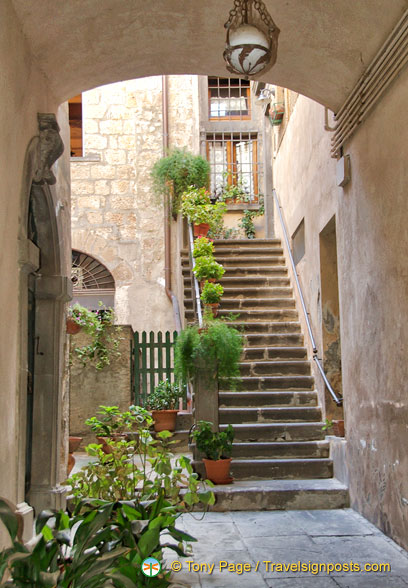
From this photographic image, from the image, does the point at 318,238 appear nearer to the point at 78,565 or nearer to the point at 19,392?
the point at 19,392

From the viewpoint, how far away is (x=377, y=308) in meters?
4.98

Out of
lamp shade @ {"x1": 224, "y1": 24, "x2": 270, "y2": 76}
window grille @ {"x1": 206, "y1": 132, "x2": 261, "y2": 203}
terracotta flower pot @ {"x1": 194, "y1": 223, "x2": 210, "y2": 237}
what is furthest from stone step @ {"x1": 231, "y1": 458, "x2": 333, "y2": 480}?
window grille @ {"x1": 206, "y1": 132, "x2": 261, "y2": 203}

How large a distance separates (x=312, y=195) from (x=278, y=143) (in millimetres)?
3439

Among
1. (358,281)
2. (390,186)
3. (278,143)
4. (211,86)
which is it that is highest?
(211,86)

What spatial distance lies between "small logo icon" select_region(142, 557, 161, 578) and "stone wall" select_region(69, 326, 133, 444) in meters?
6.30

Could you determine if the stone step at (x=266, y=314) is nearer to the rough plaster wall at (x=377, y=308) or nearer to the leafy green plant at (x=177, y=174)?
the rough plaster wall at (x=377, y=308)

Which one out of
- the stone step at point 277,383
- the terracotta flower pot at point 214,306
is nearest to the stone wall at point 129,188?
the terracotta flower pot at point 214,306

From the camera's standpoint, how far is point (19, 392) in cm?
430

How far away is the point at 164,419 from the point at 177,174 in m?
5.10

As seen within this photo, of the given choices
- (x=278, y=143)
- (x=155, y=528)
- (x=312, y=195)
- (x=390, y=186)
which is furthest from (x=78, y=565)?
(x=278, y=143)

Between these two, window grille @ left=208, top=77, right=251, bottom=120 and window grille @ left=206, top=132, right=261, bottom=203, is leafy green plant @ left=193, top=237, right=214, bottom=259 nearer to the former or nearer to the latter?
window grille @ left=206, top=132, right=261, bottom=203

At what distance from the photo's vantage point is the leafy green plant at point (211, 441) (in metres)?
6.23

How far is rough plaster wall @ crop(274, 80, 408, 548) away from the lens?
14.6ft

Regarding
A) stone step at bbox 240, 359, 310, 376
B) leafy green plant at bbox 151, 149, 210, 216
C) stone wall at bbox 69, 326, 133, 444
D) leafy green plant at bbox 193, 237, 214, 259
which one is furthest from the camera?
leafy green plant at bbox 151, 149, 210, 216
